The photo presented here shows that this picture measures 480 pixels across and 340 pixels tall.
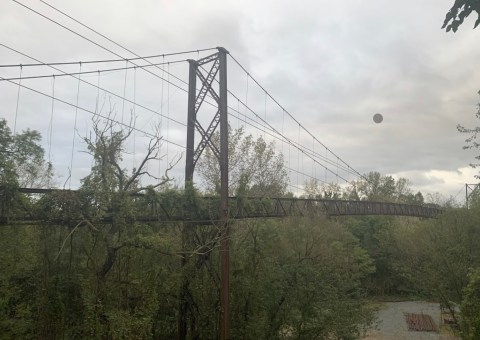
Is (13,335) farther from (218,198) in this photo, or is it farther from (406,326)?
(406,326)

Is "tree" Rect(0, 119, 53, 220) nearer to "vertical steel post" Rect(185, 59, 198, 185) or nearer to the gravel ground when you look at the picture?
"vertical steel post" Rect(185, 59, 198, 185)

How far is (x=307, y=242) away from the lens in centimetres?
1925

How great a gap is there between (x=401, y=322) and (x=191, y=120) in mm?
26477

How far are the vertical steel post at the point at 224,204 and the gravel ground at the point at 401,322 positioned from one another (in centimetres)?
1263

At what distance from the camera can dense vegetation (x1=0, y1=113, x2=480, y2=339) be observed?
1164 cm

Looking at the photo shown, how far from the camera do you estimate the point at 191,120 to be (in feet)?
44.7

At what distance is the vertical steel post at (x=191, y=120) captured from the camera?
1349cm

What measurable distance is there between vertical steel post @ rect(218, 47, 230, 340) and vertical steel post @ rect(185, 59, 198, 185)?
1.17 m

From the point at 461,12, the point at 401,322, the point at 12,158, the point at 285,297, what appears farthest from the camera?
A: the point at 401,322

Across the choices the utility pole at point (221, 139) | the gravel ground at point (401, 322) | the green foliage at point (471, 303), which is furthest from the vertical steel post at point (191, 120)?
the gravel ground at point (401, 322)

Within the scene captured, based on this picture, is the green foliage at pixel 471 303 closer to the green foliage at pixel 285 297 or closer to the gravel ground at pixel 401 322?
the green foliage at pixel 285 297

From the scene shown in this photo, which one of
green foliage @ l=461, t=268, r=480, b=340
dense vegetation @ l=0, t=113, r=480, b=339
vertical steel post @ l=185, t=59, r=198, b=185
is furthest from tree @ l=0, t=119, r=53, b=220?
green foliage @ l=461, t=268, r=480, b=340

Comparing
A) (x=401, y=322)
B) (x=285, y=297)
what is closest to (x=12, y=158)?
(x=285, y=297)

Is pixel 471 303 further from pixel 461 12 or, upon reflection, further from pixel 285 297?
pixel 461 12
